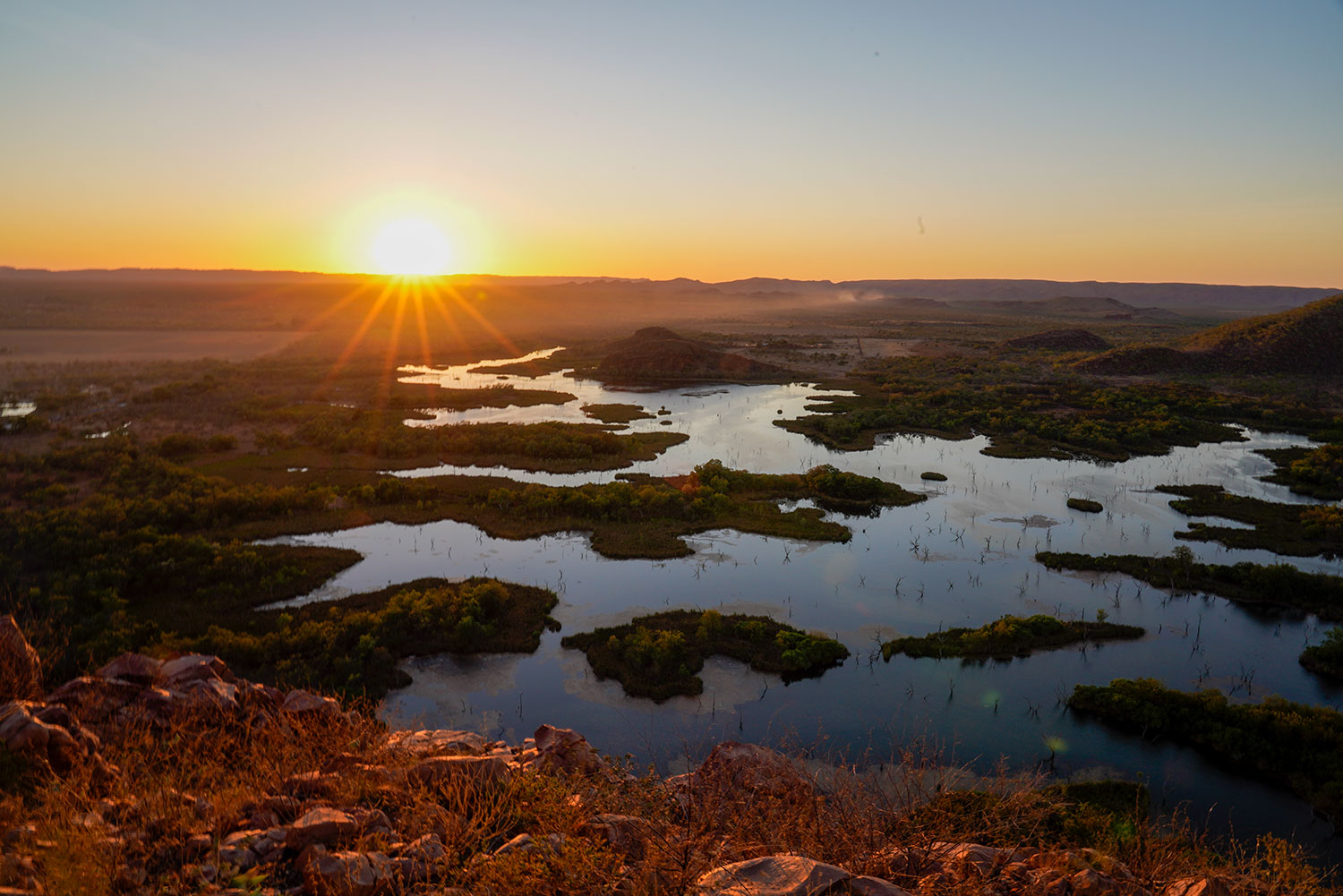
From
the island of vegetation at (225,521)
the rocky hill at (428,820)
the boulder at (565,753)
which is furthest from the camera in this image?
the island of vegetation at (225,521)

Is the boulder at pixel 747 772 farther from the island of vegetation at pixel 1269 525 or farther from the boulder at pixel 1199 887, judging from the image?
the island of vegetation at pixel 1269 525

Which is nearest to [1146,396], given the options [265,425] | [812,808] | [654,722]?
[654,722]

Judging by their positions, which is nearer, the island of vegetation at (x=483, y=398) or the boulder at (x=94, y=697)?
the boulder at (x=94, y=697)

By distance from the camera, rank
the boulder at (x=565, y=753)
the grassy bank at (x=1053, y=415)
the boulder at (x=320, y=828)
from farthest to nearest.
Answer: the grassy bank at (x=1053, y=415) → the boulder at (x=565, y=753) → the boulder at (x=320, y=828)

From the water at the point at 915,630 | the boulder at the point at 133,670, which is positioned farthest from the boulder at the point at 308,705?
the boulder at the point at 133,670

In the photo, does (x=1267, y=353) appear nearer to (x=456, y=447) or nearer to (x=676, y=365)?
(x=676, y=365)

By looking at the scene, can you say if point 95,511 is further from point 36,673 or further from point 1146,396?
point 1146,396
